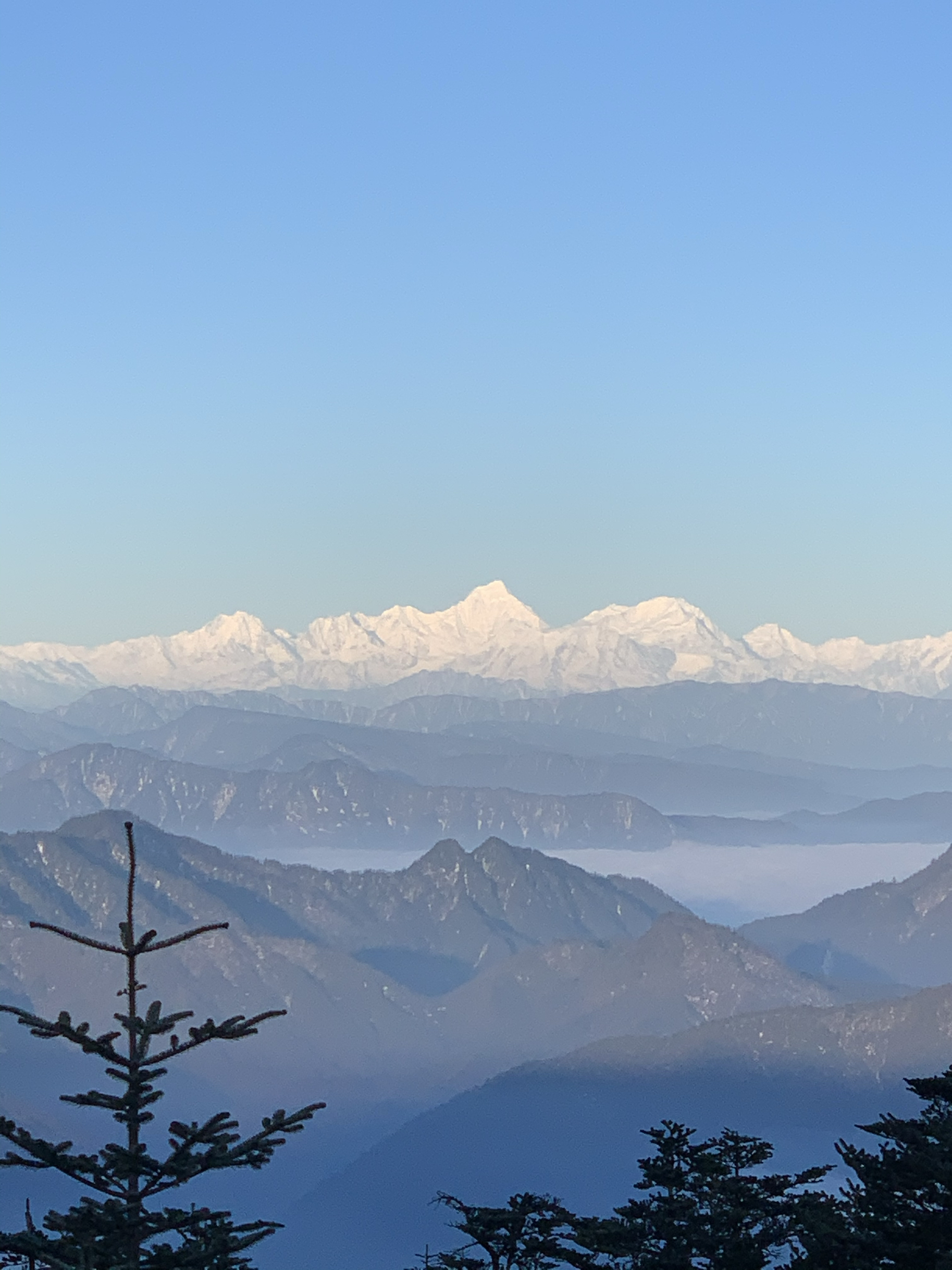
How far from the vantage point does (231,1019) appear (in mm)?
34156

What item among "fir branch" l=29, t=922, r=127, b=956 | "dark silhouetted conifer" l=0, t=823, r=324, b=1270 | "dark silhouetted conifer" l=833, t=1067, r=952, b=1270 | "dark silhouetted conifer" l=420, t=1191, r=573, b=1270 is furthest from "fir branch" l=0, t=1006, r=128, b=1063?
"dark silhouetted conifer" l=420, t=1191, r=573, b=1270

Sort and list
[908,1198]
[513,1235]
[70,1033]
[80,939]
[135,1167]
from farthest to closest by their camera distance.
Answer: [513,1235]
[908,1198]
[135,1167]
[70,1033]
[80,939]

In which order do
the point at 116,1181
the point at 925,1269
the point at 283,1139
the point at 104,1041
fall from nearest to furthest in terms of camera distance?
the point at 104,1041
the point at 116,1181
the point at 283,1139
the point at 925,1269

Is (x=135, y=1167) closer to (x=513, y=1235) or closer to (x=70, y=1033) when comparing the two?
(x=70, y=1033)

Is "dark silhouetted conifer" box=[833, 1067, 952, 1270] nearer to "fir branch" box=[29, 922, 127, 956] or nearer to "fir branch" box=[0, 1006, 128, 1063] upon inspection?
"fir branch" box=[0, 1006, 128, 1063]

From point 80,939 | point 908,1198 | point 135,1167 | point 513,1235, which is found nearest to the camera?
point 80,939

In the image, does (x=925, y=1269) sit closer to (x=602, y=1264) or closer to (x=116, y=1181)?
(x=602, y=1264)

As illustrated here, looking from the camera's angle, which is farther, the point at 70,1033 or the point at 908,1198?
the point at 908,1198

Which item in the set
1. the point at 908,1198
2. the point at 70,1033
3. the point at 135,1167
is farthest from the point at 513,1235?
the point at 70,1033

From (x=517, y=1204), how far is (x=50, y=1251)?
76.0 ft

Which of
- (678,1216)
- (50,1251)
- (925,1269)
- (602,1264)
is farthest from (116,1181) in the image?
(678,1216)

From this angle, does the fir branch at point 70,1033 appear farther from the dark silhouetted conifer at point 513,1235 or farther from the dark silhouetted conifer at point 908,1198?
the dark silhouetted conifer at point 513,1235

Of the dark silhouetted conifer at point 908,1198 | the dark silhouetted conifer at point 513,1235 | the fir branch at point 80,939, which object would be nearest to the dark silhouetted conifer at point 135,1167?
the fir branch at point 80,939

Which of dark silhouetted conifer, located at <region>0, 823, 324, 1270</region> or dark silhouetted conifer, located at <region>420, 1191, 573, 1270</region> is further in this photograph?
dark silhouetted conifer, located at <region>420, 1191, 573, 1270</region>
